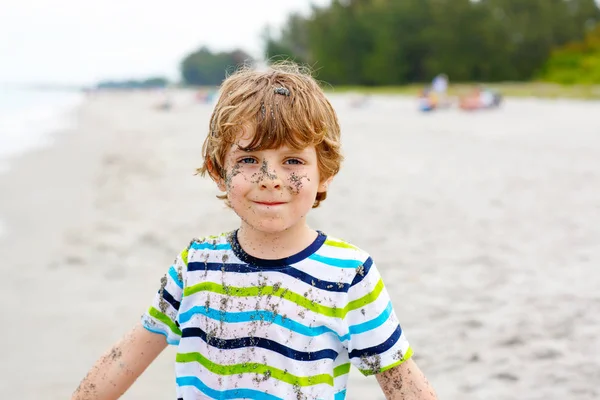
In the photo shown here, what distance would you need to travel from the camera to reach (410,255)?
5.34 m

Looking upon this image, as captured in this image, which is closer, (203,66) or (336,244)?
(336,244)

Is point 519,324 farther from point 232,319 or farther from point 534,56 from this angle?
point 534,56

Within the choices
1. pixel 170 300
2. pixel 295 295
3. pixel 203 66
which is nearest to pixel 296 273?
pixel 295 295

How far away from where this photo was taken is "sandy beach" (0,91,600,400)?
133 inches

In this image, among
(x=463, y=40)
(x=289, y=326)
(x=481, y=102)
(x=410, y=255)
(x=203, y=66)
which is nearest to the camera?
(x=289, y=326)

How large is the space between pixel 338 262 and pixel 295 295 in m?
0.13

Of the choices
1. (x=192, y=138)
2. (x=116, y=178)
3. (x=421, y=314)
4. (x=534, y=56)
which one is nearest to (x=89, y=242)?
(x=421, y=314)

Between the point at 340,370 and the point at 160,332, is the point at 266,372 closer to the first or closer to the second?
the point at 340,370

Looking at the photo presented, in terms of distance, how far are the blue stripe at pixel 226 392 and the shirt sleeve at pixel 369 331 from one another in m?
0.23

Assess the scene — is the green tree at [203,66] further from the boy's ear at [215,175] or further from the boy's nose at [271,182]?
the boy's nose at [271,182]

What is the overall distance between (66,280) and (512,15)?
50.0m

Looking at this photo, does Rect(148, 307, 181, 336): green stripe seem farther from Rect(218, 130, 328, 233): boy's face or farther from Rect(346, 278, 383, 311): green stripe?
Rect(346, 278, 383, 311): green stripe

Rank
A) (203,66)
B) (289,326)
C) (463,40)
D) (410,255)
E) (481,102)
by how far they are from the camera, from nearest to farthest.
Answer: (289,326)
(410,255)
(481,102)
(463,40)
(203,66)

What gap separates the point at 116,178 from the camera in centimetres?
1077
